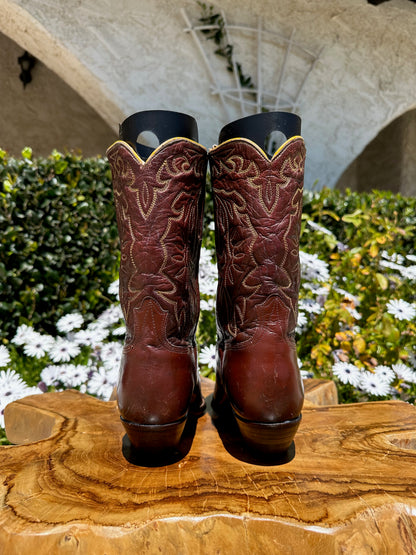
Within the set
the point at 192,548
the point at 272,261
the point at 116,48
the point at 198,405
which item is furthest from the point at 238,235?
the point at 116,48

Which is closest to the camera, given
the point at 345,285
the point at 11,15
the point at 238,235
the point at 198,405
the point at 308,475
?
the point at 308,475

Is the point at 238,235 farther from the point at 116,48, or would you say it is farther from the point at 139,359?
the point at 116,48

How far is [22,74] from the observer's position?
5789 mm

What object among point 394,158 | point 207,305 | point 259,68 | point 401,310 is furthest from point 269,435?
point 394,158

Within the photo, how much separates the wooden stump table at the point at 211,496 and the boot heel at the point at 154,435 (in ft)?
0.16

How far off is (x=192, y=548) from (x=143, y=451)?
0.24 meters

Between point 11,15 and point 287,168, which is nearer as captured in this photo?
point 287,168

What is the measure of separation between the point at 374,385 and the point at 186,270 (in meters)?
1.12

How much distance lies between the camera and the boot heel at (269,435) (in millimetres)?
854

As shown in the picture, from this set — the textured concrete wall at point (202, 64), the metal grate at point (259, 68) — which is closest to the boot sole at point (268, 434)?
the textured concrete wall at point (202, 64)

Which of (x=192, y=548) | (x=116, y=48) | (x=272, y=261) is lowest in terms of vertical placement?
(x=192, y=548)

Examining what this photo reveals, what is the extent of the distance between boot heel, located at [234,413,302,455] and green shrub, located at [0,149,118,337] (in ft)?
6.12

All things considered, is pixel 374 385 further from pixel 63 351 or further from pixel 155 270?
pixel 63 351

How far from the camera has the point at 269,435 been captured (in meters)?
0.86
